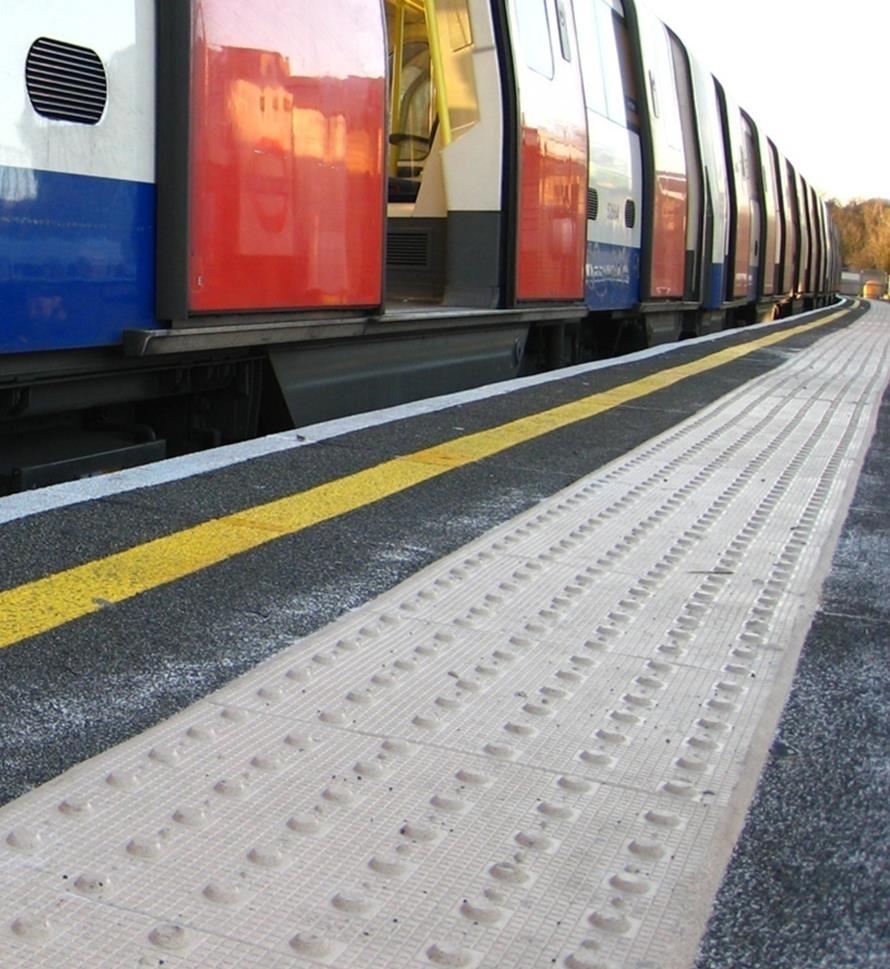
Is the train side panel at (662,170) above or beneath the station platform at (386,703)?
above

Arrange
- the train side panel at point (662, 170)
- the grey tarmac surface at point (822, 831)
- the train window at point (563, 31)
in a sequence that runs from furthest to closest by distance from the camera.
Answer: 1. the train side panel at point (662, 170)
2. the train window at point (563, 31)
3. the grey tarmac surface at point (822, 831)

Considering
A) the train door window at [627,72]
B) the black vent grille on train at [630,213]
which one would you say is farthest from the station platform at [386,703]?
the train door window at [627,72]

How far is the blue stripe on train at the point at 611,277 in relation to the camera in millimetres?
8938

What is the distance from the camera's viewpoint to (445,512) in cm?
369

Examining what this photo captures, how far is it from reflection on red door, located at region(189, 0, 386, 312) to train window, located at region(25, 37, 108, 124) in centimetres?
40

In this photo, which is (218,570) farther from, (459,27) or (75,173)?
(459,27)

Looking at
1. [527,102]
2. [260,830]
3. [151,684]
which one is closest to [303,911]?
[260,830]

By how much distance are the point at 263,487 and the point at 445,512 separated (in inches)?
23.2

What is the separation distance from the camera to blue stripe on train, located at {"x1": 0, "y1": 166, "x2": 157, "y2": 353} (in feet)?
11.8

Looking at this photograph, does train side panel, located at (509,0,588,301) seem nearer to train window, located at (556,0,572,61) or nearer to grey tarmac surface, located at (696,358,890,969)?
train window, located at (556,0,572,61)

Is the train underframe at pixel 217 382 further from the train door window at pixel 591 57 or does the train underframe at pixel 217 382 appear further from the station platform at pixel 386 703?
the train door window at pixel 591 57

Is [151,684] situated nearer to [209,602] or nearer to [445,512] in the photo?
[209,602]

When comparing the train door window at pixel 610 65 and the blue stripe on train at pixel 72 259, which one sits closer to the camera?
the blue stripe on train at pixel 72 259

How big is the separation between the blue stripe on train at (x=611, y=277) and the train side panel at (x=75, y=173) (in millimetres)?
5059
